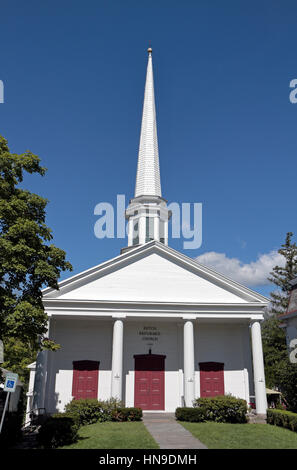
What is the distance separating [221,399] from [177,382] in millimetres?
4876

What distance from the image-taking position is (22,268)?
13.7 meters

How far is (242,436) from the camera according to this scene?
51.8 feet

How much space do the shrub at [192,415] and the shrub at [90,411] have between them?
354 centimetres

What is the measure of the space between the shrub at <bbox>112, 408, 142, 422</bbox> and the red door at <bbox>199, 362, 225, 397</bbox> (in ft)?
20.7

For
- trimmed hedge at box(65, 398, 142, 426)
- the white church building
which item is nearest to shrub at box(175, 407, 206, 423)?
trimmed hedge at box(65, 398, 142, 426)

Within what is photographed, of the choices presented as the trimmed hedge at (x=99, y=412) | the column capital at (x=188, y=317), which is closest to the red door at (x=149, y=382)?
the column capital at (x=188, y=317)

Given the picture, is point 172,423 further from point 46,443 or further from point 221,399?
point 46,443

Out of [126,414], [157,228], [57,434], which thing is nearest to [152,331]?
[126,414]

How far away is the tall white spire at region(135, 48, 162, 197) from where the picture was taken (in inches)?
1373

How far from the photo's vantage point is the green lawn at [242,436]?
1401cm

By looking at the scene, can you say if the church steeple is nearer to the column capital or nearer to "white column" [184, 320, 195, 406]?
the column capital
